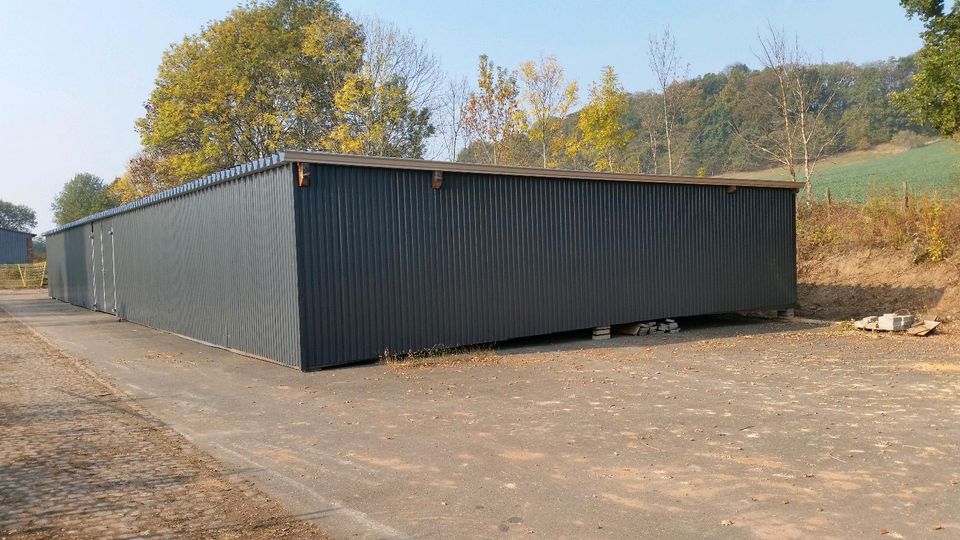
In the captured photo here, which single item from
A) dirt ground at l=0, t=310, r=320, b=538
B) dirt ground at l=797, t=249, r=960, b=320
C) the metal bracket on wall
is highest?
the metal bracket on wall

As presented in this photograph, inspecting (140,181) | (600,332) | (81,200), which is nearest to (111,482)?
(600,332)

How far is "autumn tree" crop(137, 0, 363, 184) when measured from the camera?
102 ft

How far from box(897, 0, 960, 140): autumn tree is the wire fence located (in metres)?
41.3

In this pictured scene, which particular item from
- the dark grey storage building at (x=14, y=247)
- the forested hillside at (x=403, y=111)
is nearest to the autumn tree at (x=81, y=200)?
the dark grey storage building at (x=14, y=247)

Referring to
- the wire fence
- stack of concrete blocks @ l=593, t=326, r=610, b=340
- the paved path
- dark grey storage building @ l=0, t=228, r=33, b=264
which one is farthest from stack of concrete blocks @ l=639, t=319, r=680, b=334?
dark grey storage building @ l=0, t=228, r=33, b=264

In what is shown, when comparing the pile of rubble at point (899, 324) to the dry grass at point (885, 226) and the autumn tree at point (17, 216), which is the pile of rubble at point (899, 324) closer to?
the dry grass at point (885, 226)

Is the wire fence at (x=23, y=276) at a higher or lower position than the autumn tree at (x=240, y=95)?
lower

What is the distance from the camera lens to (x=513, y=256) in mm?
11641

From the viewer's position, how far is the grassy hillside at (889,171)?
20703 mm

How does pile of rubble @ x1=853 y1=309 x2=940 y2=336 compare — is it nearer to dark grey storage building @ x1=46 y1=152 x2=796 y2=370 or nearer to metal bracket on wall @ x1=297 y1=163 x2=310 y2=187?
dark grey storage building @ x1=46 y1=152 x2=796 y2=370

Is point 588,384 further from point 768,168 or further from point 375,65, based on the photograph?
point 768,168

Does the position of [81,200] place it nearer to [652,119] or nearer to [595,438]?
[652,119]

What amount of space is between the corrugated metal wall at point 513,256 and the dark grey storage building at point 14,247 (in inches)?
2058

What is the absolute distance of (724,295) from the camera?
14.5 metres
